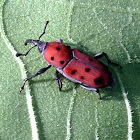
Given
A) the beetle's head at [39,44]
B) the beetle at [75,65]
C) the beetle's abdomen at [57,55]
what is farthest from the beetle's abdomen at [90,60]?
the beetle's head at [39,44]

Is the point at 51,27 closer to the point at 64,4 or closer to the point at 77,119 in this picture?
the point at 64,4

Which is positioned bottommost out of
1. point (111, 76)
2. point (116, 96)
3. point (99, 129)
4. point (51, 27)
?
point (99, 129)

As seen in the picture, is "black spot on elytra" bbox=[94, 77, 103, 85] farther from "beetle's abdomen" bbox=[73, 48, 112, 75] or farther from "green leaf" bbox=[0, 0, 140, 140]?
"green leaf" bbox=[0, 0, 140, 140]

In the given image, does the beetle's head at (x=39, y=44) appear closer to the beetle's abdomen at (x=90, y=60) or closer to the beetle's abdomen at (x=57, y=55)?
the beetle's abdomen at (x=57, y=55)

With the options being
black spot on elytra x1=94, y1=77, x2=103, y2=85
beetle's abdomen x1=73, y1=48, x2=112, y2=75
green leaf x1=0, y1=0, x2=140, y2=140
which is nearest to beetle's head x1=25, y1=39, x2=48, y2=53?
green leaf x1=0, y1=0, x2=140, y2=140

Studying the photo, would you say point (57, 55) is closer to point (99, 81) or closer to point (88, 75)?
point (88, 75)

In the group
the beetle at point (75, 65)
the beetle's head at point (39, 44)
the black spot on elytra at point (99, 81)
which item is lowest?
the black spot on elytra at point (99, 81)

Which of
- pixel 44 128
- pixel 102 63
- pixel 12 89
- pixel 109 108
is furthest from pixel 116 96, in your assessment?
pixel 12 89
